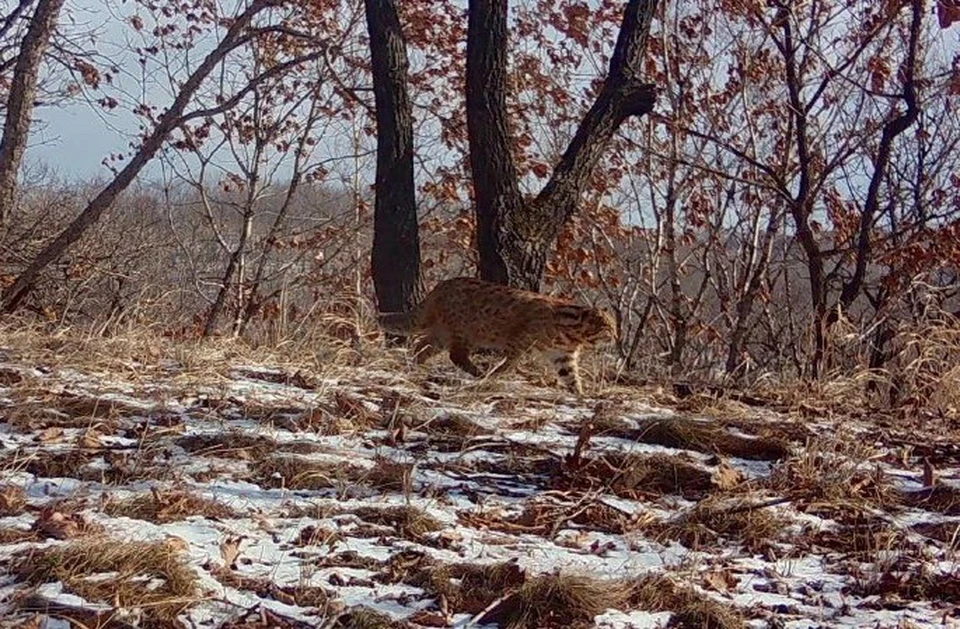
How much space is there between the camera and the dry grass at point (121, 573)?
2857 mm

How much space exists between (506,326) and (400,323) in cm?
113

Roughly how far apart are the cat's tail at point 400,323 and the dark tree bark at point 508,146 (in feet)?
2.92

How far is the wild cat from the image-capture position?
7.37 meters

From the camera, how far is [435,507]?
154 inches

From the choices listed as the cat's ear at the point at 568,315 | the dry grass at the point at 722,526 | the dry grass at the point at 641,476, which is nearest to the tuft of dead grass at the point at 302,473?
the dry grass at the point at 641,476

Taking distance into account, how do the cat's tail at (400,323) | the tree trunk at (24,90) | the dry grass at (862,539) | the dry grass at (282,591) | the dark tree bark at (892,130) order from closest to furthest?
the dry grass at (282,591), the dry grass at (862,539), the cat's tail at (400,323), the tree trunk at (24,90), the dark tree bark at (892,130)

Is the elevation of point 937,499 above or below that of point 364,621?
above

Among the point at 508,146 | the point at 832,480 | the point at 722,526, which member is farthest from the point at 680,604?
the point at 508,146

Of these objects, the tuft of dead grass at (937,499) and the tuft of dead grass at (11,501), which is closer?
the tuft of dead grass at (11,501)

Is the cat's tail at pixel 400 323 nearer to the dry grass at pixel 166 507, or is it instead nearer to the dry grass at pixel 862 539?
the dry grass at pixel 166 507

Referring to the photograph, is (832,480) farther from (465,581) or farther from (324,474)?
(324,474)

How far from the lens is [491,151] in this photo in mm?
8969

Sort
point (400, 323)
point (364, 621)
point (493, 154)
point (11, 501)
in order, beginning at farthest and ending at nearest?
1. point (493, 154)
2. point (400, 323)
3. point (11, 501)
4. point (364, 621)

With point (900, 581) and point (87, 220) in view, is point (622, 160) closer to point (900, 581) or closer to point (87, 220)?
point (87, 220)
